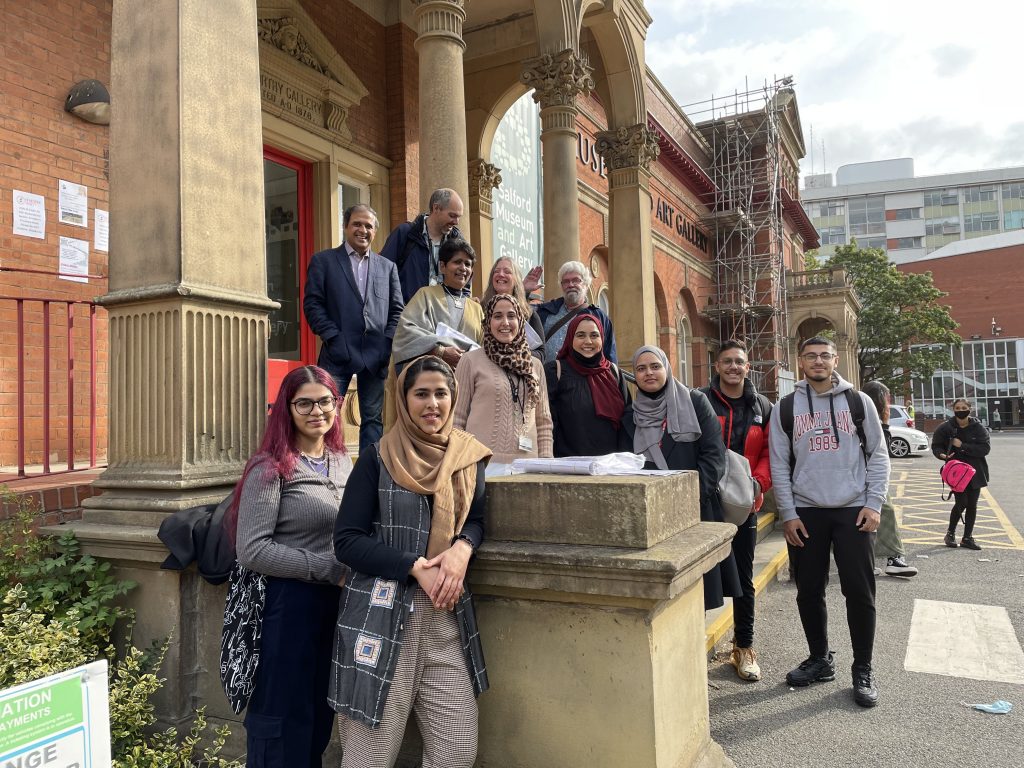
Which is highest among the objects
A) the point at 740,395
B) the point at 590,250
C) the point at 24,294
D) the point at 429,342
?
the point at 590,250

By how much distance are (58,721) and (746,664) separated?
4.02 meters

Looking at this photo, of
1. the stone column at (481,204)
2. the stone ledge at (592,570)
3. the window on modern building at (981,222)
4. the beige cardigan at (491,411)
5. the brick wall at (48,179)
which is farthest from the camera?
the window on modern building at (981,222)

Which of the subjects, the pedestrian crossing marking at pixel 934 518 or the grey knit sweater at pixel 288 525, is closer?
the grey knit sweater at pixel 288 525

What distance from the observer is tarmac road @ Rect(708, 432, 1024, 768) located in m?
3.47

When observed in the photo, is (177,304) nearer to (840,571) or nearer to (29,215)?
(29,215)

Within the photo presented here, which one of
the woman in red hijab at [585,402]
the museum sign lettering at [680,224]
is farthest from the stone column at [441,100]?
the museum sign lettering at [680,224]

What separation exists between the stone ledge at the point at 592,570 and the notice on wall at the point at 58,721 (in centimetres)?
123

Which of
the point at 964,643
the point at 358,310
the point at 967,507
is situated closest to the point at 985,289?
the point at 967,507

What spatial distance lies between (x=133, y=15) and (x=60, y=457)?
11.6ft

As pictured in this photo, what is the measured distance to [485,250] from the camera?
36.9 feet

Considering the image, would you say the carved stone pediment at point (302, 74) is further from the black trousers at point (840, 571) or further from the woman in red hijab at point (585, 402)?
the black trousers at point (840, 571)

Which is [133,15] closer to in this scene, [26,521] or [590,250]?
[26,521]

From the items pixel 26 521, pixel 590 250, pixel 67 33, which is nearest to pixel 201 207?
pixel 26 521

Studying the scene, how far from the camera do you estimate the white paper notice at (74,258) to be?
5711 mm
